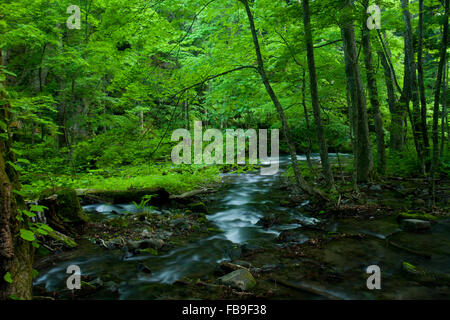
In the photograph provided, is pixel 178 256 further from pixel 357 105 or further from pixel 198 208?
pixel 357 105

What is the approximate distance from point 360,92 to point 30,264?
9.40 m

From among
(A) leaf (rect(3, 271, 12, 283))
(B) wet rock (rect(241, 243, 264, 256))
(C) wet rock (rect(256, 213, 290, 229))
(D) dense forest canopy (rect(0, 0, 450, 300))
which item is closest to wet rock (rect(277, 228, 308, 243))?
(B) wet rock (rect(241, 243, 264, 256))

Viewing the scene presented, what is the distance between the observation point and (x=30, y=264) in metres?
2.68

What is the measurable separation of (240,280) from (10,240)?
111 inches

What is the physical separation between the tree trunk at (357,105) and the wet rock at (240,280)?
16.8ft

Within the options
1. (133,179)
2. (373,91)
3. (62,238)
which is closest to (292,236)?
(62,238)

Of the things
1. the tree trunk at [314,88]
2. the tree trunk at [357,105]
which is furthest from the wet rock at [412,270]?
the tree trunk at [357,105]

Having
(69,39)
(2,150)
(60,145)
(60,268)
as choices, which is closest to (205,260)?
(60,268)

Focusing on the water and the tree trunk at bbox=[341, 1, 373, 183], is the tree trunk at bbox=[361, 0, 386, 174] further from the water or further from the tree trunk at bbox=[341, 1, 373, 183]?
the water

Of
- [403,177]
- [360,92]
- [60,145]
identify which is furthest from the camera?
[60,145]

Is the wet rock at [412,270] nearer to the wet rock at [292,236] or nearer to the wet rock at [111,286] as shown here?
the wet rock at [292,236]

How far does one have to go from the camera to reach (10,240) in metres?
2.39
